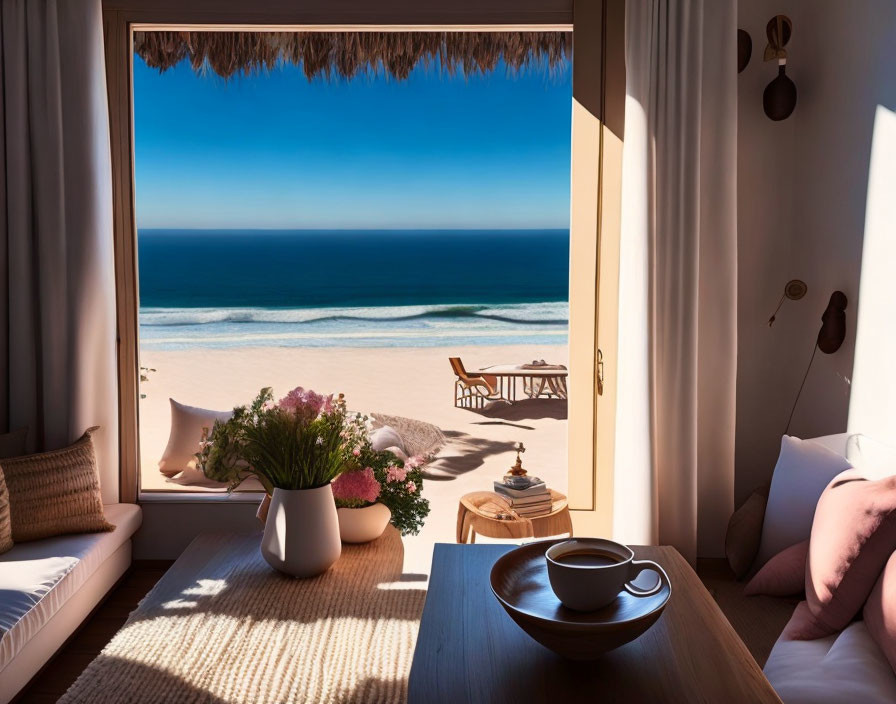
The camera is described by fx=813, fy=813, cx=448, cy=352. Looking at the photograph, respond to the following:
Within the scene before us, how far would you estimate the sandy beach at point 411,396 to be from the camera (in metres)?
6.87

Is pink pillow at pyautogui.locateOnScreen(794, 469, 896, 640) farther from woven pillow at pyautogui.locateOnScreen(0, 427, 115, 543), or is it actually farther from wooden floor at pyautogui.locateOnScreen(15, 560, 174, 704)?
woven pillow at pyautogui.locateOnScreen(0, 427, 115, 543)

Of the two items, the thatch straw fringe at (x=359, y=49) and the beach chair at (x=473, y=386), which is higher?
the thatch straw fringe at (x=359, y=49)

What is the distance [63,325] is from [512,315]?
1117 cm

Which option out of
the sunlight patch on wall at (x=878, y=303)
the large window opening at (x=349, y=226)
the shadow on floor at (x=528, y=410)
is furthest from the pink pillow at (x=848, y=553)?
the large window opening at (x=349, y=226)

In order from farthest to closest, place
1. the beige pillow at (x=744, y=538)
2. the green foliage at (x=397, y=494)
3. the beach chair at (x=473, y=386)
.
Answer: the beach chair at (x=473, y=386), the beige pillow at (x=744, y=538), the green foliage at (x=397, y=494)

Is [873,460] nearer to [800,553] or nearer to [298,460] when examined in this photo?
[800,553]

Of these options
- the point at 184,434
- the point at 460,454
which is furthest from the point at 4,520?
the point at 460,454

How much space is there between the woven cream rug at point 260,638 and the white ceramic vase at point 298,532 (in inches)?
2.1

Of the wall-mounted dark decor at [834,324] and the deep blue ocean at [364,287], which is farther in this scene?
the deep blue ocean at [364,287]

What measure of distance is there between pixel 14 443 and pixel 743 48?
3.30 metres

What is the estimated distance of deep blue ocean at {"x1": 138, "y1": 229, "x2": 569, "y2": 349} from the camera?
13258mm

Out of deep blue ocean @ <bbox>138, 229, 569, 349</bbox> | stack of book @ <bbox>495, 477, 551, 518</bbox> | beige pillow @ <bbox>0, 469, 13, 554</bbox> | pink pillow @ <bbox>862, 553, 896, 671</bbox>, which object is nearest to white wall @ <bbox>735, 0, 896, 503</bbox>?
stack of book @ <bbox>495, 477, 551, 518</bbox>

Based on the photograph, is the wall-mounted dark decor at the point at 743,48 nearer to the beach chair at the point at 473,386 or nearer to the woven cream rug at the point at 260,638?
the woven cream rug at the point at 260,638

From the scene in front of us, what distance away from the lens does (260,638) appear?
1928 millimetres
